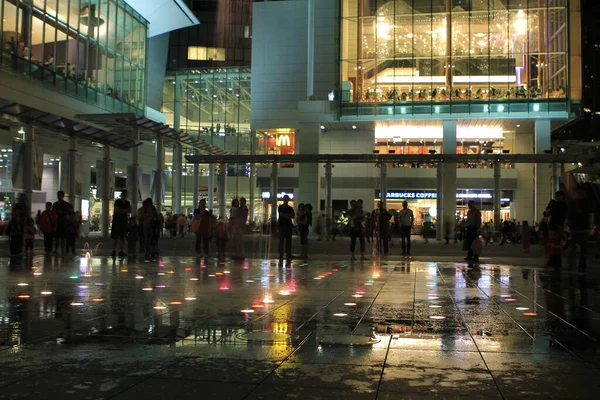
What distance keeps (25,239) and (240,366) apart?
14.8m

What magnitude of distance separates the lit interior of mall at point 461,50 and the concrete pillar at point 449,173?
2.12m

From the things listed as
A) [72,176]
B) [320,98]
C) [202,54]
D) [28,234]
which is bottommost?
[28,234]

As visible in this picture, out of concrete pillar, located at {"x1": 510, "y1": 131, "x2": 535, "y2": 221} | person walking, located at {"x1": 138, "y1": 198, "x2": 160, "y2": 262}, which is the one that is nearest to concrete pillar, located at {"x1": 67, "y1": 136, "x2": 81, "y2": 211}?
person walking, located at {"x1": 138, "y1": 198, "x2": 160, "y2": 262}

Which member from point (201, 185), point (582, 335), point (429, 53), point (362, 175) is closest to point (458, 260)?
point (582, 335)

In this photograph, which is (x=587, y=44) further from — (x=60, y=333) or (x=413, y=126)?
(x=60, y=333)

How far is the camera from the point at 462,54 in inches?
1704

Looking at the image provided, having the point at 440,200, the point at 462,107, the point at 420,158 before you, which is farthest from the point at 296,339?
the point at 462,107

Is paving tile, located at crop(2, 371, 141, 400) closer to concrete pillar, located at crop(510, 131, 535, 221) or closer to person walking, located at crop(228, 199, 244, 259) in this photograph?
person walking, located at crop(228, 199, 244, 259)

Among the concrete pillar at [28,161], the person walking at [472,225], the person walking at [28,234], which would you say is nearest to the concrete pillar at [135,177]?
the concrete pillar at [28,161]

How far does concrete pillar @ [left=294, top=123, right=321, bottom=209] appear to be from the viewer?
150ft

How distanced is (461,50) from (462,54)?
29 cm

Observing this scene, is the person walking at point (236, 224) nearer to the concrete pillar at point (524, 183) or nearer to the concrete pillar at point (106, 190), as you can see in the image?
the concrete pillar at point (106, 190)

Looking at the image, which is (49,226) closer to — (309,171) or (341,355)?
(341,355)

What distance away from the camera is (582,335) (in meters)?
6.11
